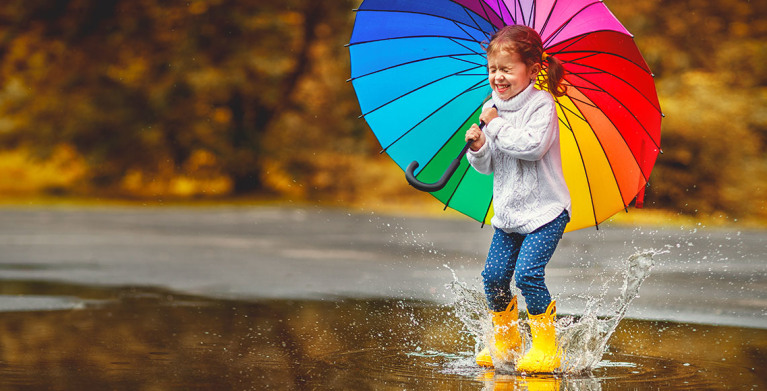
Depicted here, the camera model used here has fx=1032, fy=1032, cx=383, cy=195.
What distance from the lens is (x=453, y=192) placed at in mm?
5488

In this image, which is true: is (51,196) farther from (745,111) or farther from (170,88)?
(745,111)

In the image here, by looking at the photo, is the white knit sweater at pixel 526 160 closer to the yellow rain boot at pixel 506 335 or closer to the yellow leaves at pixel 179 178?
the yellow rain boot at pixel 506 335

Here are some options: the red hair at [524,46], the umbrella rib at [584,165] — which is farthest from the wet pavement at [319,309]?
the red hair at [524,46]

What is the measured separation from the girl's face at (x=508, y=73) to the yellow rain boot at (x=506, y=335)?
3.34 ft

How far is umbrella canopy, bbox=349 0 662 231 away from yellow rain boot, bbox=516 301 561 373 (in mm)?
683

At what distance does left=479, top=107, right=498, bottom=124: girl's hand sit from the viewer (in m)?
4.83

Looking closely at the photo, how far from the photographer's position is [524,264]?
4754 millimetres

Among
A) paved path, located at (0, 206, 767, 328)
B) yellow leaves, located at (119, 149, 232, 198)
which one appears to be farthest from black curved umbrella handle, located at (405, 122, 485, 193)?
yellow leaves, located at (119, 149, 232, 198)

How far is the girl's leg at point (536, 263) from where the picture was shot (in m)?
4.74

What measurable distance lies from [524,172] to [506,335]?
0.83 metres

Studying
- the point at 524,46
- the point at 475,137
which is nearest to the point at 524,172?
the point at 475,137

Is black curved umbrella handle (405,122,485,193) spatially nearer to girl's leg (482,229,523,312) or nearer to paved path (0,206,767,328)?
girl's leg (482,229,523,312)

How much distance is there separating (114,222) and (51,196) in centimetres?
1071

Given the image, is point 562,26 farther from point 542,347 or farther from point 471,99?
point 542,347
